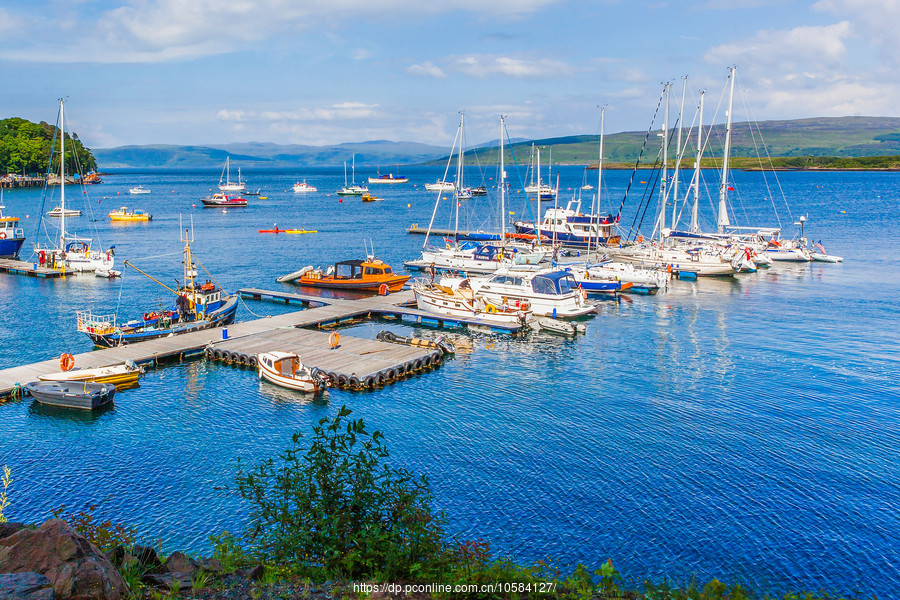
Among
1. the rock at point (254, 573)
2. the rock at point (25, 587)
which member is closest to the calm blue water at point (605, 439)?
the rock at point (254, 573)

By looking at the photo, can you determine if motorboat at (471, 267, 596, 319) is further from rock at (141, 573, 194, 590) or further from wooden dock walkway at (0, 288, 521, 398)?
rock at (141, 573, 194, 590)

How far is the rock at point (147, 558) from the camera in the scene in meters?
11.6

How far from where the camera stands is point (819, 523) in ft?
61.9

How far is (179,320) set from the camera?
38.5 m

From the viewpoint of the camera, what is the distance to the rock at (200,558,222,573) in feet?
38.1

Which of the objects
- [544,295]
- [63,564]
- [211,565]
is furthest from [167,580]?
[544,295]

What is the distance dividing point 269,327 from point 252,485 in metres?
28.1

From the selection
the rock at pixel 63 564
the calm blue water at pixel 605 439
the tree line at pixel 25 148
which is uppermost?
the tree line at pixel 25 148

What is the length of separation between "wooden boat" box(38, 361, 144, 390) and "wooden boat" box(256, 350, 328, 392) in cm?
545

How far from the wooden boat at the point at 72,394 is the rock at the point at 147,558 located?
17.5 metres

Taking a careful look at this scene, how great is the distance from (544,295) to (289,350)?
17.1 meters

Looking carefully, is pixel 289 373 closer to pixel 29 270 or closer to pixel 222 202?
pixel 29 270

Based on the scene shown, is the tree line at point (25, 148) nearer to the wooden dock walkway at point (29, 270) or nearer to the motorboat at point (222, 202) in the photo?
the motorboat at point (222, 202)

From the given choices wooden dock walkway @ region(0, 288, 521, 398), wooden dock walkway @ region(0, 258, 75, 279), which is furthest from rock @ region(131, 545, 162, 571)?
wooden dock walkway @ region(0, 258, 75, 279)
